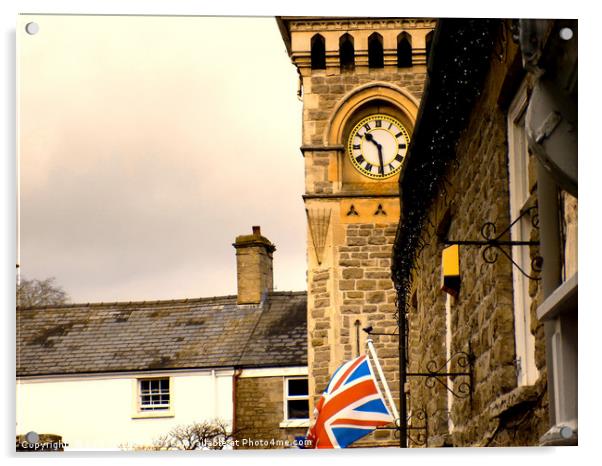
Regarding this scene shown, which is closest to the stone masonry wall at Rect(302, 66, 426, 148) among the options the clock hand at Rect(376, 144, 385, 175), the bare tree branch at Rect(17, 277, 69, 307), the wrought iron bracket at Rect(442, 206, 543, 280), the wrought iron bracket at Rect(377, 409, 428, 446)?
the clock hand at Rect(376, 144, 385, 175)

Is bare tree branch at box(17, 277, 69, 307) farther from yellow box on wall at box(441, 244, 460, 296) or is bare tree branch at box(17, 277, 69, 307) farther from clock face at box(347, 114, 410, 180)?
clock face at box(347, 114, 410, 180)

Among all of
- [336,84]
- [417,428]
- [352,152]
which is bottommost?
[417,428]

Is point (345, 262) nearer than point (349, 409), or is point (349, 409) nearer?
point (349, 409)

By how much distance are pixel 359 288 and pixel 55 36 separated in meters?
5.60

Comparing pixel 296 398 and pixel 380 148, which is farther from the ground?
pixel 380 148

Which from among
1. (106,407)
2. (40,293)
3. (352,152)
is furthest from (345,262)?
(40,293)

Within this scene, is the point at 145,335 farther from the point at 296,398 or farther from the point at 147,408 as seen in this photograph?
the point at 296,398

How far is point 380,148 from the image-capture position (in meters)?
8.77

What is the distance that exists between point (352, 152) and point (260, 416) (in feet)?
10.2

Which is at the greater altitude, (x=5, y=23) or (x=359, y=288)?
(x=5, y=23)

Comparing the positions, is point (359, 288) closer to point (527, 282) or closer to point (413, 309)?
point (413, 309)

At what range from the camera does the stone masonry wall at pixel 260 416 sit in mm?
6445

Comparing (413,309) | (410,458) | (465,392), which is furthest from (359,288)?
(410,458)
